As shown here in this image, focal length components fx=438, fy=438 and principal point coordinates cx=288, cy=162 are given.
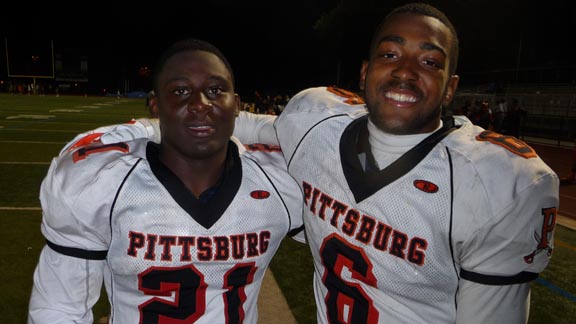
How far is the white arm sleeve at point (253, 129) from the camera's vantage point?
2416mm

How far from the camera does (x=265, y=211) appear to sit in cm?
188

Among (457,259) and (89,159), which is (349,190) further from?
(89,159)

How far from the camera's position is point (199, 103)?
178 centimetres

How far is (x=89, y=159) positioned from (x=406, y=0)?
128 ft

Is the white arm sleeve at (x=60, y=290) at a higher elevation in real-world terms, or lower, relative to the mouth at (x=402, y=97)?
lower

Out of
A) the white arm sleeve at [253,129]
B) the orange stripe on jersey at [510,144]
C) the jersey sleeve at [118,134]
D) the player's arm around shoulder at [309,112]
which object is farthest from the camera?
the white arm sleeve at [253,129]

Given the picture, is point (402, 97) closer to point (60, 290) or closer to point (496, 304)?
point (496, 304)

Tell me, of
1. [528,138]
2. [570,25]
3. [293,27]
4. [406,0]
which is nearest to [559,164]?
[528,138]

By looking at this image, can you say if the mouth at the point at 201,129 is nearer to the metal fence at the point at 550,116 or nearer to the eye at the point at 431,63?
the eye at the point at 431,63

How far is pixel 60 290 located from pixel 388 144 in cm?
137

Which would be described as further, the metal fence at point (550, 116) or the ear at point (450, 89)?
the metal fence at point (550, 116)

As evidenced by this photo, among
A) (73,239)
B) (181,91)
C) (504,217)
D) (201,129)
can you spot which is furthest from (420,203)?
(73,239)

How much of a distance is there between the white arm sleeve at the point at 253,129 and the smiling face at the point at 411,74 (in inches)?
30.8

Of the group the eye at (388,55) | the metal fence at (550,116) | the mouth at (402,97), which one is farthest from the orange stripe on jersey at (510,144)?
the metal fence at (550,116)
